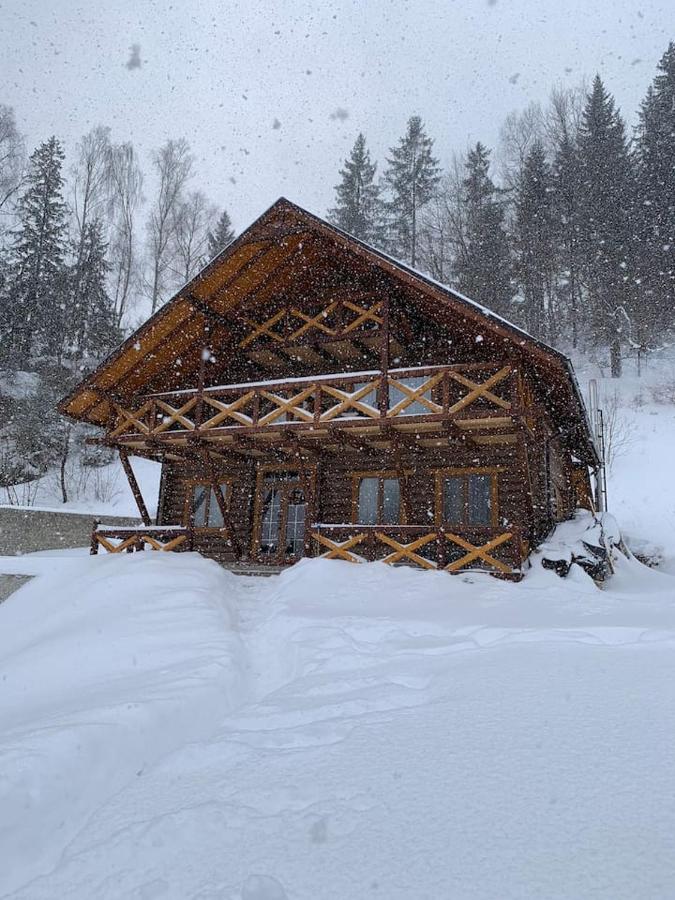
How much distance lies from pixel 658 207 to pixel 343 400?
89.0 feet

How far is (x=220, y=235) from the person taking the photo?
107 feet

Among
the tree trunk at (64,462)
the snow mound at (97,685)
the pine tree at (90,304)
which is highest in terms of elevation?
the pine tree at (90,304)

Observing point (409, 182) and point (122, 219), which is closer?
point (122, 219)

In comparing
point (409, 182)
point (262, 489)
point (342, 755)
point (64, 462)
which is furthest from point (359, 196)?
point (342, 755)

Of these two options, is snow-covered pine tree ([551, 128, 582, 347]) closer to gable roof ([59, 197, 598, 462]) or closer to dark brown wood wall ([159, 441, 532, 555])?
gable roof ([59, 197, 598, 462])

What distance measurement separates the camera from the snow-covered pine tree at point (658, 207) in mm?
28281

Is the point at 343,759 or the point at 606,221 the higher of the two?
the point at 606,221

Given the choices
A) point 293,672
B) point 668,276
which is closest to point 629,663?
point 293,672

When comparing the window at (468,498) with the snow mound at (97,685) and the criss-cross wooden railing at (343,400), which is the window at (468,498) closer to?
the criss-cross wooden railing at (343,400)

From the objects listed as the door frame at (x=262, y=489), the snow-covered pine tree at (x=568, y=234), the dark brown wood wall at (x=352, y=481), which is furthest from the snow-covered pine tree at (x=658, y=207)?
the door frame at (x=262, y=489)

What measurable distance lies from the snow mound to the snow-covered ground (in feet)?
0.06

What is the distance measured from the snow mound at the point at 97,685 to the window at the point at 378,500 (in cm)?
431

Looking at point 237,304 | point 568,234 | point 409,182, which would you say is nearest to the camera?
point 237,304

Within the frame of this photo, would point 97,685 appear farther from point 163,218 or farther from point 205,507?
point 163,218
